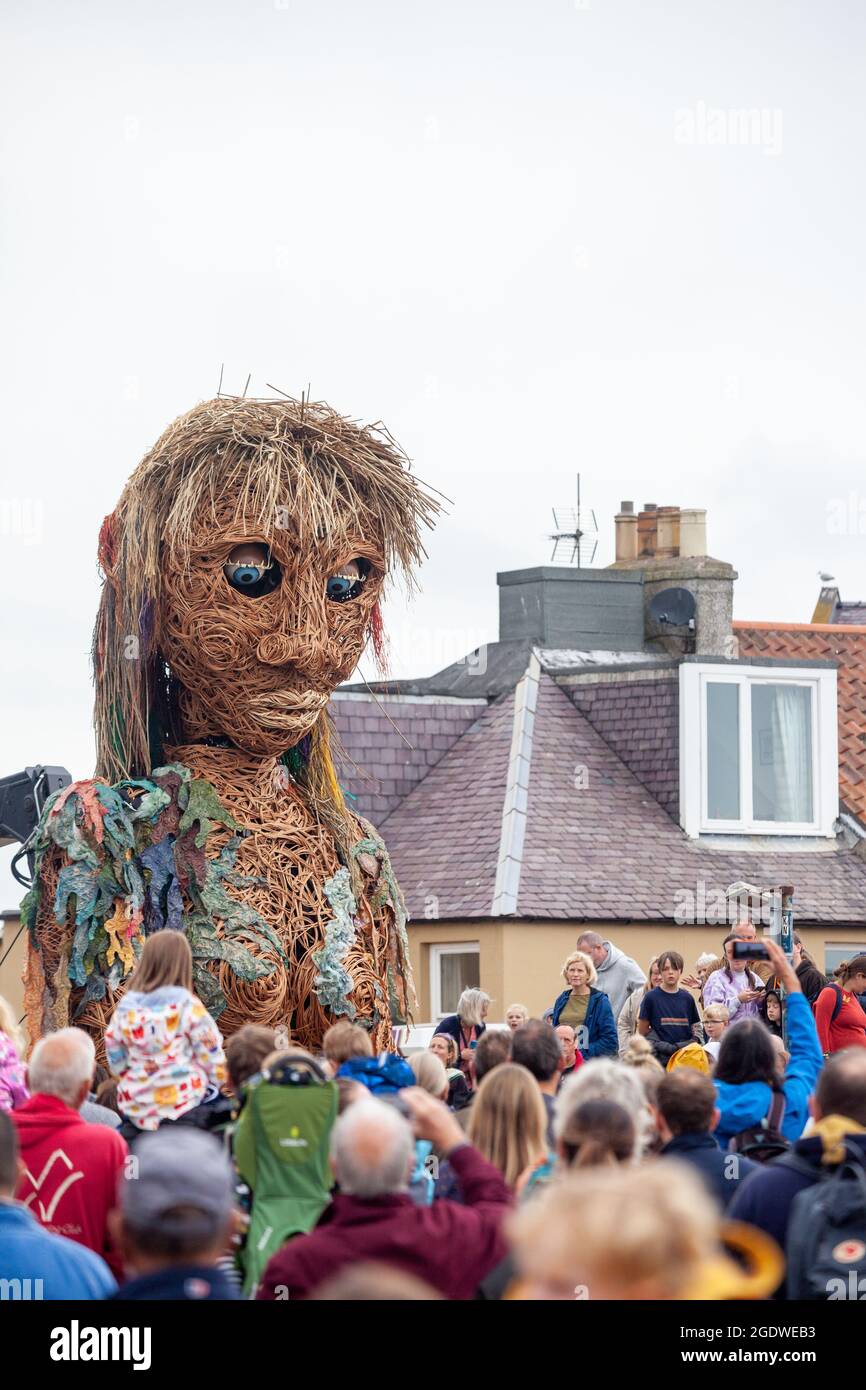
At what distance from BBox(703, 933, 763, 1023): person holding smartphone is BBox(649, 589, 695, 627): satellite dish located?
427 inches

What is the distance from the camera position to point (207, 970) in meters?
10.6

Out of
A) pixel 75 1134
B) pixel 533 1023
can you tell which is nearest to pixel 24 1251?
pixel 75 1134

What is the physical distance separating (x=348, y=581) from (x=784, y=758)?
11.1 meters

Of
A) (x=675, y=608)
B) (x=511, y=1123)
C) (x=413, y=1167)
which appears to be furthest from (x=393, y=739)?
(x=413, y=1167)

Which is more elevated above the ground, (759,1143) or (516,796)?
(516,796)

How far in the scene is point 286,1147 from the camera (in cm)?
717

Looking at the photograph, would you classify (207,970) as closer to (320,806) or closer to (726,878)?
(320,806)

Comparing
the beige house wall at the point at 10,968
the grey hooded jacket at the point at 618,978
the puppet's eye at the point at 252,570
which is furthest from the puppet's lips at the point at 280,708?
the beige house wall at the point at 10,968

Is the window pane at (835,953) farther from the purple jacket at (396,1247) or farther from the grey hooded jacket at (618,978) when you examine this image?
the purple jacket at (396,1247)

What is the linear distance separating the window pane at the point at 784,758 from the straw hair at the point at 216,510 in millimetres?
10486

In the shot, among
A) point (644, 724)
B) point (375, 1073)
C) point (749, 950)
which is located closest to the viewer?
point (375, 1073)

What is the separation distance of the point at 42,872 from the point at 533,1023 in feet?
10.4

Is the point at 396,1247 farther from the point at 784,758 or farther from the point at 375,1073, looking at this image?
the point at 784,758

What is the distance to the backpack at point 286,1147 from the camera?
7.14m
